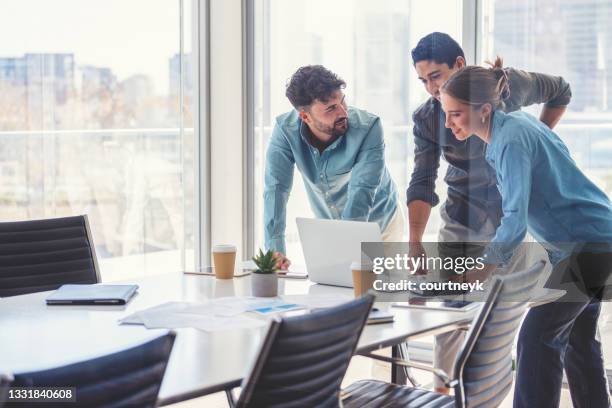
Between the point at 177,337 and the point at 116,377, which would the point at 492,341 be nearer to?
the point at 177,337

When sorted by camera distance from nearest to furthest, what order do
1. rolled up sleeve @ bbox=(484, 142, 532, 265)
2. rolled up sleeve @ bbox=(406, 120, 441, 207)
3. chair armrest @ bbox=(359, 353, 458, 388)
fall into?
chair armrest @ bbox=(359, 353, 458, 388)
rolled up sleeve @ bbox=(484, 142, 532, 265)
rolled up sleeve @ bbox=(406, 120, 441, 207)

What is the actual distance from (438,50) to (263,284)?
6.93 feet

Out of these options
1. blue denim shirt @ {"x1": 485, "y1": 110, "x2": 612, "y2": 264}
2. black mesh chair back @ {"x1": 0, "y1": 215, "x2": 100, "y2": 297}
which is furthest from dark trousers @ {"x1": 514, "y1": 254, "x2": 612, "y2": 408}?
black mesh chair back @ {"x1": 0, "y1": 215, "x2": 100, "y2": 297}

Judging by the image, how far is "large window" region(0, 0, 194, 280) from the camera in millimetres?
4516

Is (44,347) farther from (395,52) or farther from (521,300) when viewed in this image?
(395,52)

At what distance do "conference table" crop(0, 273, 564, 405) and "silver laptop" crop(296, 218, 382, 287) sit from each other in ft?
0.25

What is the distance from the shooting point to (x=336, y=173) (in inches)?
165

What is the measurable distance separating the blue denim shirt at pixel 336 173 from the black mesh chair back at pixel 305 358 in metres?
1.98

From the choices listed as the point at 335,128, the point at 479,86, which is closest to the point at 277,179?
the point at 335,128

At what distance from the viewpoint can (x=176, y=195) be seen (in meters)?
5.58

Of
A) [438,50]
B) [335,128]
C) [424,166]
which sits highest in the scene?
[438,50]

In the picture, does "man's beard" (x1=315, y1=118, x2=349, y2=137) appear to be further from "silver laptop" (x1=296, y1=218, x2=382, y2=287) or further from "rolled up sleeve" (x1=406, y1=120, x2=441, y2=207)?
"silver laptop" (x1=296, y1=218, x2=382, y2=287)

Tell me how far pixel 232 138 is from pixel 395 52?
1.32m

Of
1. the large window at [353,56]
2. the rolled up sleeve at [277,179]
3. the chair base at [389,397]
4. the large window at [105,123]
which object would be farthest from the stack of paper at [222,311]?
the large window at [105,123]
